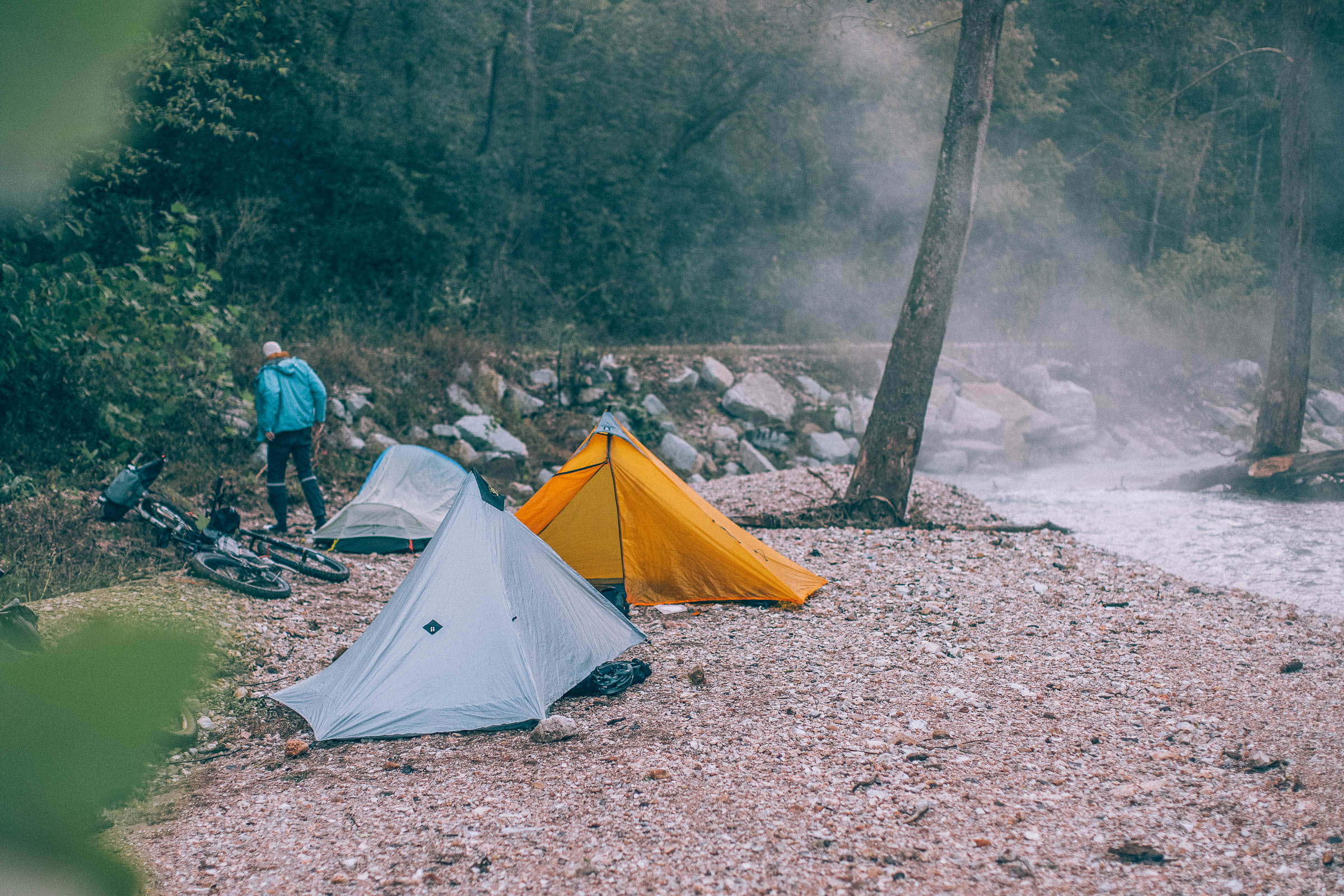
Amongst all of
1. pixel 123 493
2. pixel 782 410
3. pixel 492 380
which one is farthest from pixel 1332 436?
pixel 123 493

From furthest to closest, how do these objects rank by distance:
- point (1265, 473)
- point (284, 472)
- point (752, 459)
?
point (752, 459)
point (1265, 473)
point (284, 472)

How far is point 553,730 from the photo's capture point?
4.04 meters

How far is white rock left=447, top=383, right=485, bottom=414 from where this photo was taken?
11.7m

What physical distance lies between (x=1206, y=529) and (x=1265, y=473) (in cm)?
268

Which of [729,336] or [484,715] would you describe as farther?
[729,336]

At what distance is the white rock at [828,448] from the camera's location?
44.0 feet

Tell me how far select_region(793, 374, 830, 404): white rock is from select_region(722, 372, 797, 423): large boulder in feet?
1.93

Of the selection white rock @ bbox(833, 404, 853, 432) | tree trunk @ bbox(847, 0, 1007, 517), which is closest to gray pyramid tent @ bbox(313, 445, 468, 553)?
tree trunk @ bbox(847, 0, 1007, 517)

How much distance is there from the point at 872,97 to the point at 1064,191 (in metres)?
6.80

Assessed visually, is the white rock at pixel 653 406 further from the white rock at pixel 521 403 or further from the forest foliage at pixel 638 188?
the forest foliage at pixel 638 188

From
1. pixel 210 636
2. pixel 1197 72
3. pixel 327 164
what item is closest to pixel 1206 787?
pixel 210 636

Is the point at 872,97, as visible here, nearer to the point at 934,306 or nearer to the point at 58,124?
the point at 934,306

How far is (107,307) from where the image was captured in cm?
841

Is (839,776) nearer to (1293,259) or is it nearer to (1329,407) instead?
(1293,259)
